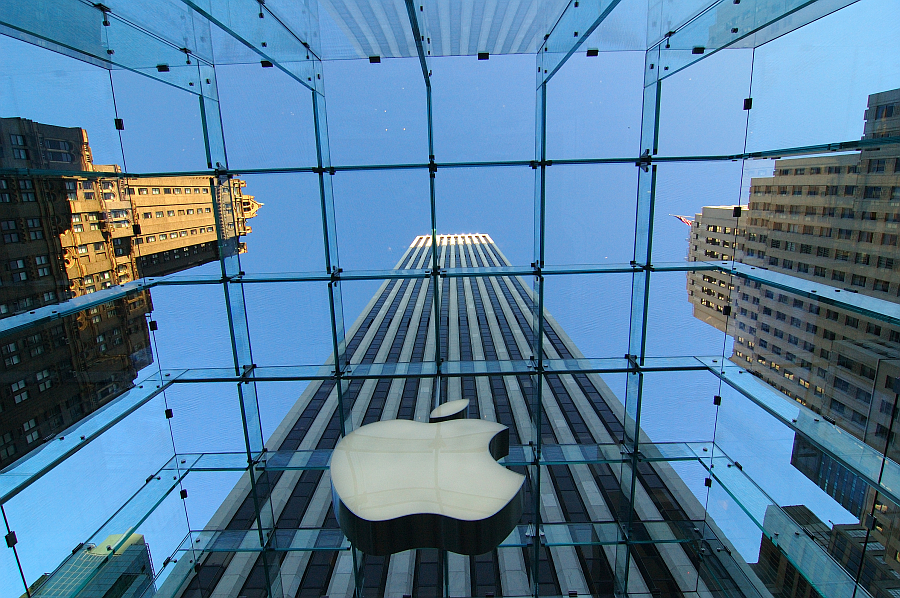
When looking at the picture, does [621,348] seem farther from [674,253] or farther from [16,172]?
[16,172]

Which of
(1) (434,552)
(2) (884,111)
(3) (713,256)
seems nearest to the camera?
(2) (884,111)

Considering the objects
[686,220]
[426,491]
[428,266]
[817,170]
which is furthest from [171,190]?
[817,170]

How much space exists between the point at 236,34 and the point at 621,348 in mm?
6037

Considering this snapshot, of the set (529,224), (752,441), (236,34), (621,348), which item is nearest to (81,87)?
(236,34)

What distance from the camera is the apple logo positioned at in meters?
3.13

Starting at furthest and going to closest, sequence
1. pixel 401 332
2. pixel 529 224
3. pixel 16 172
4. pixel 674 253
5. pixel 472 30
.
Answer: pixel 401 332 → pixel 529 224 → pixel 674 253 → pixel 472 30 → pixel 16 172

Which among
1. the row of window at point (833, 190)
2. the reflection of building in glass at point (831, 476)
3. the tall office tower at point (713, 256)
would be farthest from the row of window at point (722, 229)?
the reflection of building in glass at point (831, 476)

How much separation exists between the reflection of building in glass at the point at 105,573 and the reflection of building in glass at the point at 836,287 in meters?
7.25

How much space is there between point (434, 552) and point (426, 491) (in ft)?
17.0

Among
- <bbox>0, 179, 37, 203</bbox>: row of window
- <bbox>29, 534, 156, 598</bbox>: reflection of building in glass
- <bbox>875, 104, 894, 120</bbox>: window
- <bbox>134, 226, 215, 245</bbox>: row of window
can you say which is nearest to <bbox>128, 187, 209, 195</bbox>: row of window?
<bbox>134, 226, 215, 245</bbox>: row of window

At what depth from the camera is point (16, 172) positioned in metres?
3.81

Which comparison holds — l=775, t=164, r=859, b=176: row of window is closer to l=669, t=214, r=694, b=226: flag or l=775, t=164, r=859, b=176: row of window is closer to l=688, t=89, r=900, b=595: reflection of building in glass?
l=688, t=89, r=900, b=595: reflection of building in glass

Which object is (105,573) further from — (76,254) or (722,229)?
(722,229)

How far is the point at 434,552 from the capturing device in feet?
24.6
